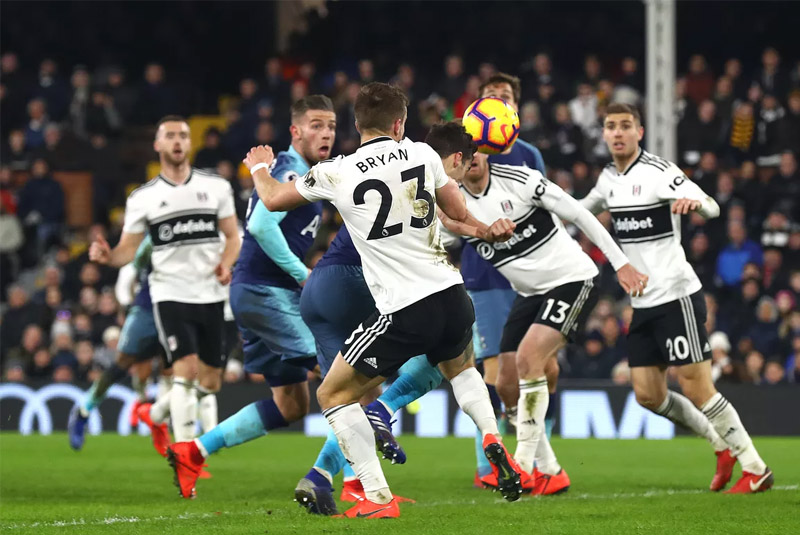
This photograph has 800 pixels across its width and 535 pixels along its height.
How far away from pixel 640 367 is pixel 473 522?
103 inches

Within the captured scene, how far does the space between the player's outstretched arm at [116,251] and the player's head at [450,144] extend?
2624 mm

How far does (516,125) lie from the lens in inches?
326

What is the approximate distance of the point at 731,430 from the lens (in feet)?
27.2

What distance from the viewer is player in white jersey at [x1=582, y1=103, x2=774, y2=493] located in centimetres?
833

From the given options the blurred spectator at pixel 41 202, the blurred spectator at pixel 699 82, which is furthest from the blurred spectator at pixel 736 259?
the blurred spectator at pixel 41 202

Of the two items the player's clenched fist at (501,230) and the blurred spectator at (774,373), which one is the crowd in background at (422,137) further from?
the player's clenched fist at (501,230)

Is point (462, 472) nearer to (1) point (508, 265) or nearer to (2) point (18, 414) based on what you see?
(1) point (508, 265)

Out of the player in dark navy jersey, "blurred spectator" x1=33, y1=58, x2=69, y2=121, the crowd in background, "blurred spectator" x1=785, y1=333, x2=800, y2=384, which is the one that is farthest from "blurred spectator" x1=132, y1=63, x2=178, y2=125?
the player in dark navy jersey

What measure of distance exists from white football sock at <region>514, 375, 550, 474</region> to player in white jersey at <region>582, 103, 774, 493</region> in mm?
838

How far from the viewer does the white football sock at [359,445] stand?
645cm

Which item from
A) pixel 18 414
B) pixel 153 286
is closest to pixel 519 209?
pixel 153 286

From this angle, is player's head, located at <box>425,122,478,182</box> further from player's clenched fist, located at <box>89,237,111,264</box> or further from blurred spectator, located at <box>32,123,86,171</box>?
blurred spectator, located at <box>32,123,86,171</box>

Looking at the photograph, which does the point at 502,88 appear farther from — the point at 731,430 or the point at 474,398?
the point at 474,398

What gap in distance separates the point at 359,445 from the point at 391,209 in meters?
1.20
